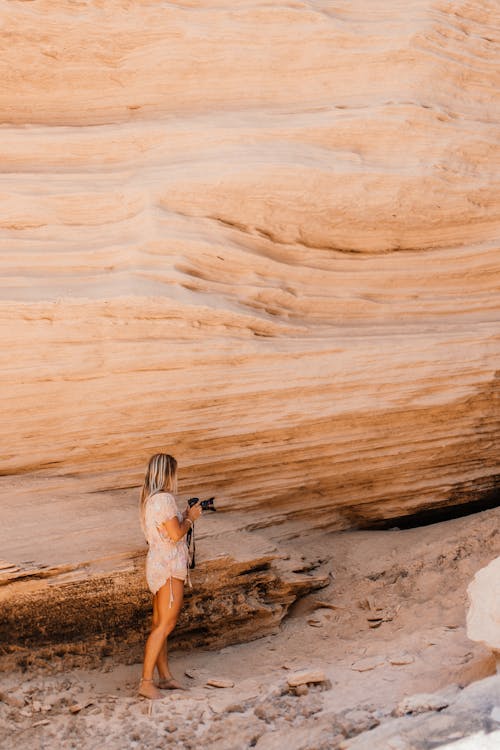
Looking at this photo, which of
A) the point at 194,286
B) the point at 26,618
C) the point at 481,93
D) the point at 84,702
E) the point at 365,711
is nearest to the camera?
the point at 365,711

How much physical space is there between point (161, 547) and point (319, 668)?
3.85 feet

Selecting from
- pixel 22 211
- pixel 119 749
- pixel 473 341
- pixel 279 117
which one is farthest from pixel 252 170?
pixel 119 749

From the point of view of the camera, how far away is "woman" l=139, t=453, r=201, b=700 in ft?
17.2

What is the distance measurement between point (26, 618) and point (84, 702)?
26.2 inches

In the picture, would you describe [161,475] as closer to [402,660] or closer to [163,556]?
[163,556]

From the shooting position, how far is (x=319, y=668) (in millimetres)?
5203

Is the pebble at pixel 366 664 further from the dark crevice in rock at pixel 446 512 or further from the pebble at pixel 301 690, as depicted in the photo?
the dark crevice in rock at pixel 446 512

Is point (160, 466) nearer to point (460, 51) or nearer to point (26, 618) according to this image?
point (26, 618)

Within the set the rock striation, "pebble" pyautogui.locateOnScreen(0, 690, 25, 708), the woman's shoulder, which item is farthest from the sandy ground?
the woman's shoulder

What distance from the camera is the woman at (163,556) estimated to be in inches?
206

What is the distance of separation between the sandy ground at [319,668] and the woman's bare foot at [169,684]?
0.26ft

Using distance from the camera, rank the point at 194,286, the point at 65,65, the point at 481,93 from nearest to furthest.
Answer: the point at 194,286
the point at 65,65
the point at 481,93

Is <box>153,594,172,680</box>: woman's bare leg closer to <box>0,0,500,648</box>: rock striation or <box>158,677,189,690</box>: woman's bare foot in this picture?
<box>158,677,189,690</box>: woman's bare foot

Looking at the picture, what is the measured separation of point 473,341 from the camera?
21.5 feet
